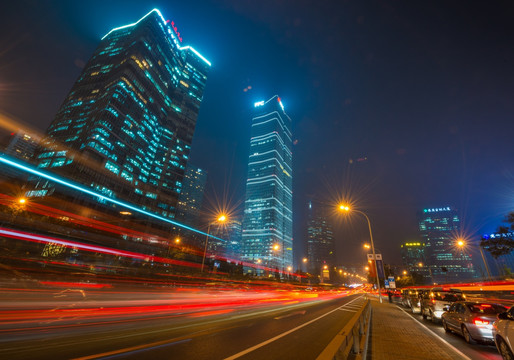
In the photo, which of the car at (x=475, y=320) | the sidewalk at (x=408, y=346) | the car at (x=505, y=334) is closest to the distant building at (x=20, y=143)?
the sidewalk at (x=408, y=346)

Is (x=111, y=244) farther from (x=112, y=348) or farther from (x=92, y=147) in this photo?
(x=112, y=348)

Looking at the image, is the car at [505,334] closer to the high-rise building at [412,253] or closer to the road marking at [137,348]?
the road marking at [137,348]

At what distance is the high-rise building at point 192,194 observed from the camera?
172m

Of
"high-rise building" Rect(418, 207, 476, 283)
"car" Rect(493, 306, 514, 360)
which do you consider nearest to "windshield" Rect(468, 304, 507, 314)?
"car" Rect(493, 306, 514, 360)

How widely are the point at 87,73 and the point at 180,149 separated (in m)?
54.6

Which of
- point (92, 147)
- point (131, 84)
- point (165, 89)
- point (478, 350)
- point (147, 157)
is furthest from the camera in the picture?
point (165, 89)

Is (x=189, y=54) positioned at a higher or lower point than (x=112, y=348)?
higher

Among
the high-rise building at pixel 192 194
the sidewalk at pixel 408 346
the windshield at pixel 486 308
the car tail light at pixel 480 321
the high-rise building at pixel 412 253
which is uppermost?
the high-rise building at pixel 192 194

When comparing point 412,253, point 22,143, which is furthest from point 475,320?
point 22,143

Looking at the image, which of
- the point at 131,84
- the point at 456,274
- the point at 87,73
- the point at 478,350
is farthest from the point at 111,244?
the point at 456,274

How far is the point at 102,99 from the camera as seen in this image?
3401 inches

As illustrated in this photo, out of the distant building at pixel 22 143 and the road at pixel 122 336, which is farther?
the distant building at pixel 22 143

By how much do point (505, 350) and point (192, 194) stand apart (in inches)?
7407

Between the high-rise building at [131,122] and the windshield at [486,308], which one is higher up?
the high-rise building at [131,122]
